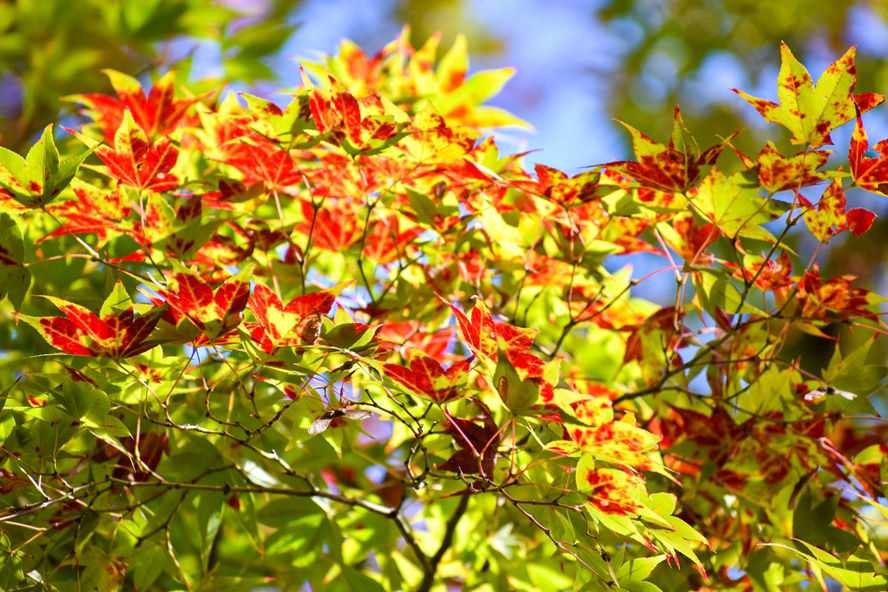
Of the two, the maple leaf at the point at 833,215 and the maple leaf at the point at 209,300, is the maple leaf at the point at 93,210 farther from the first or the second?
the maple leaf at the point at 833,215

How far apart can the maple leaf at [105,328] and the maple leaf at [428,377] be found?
0.53 feet

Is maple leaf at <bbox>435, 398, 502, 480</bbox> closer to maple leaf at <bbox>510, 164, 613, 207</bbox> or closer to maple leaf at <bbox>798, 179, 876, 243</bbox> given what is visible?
maple leaf at <bbox>510, 164, 613, 207</bbox>

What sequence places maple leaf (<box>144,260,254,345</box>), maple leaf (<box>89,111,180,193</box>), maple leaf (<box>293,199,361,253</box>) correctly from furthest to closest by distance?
maple leaf (<box>293,199,361,253</box>) < maple leaf (<box>89,111,180,193</box>) < maple leaf (<box>144,260,254,345</box>)

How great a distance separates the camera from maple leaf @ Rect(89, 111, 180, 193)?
54cm

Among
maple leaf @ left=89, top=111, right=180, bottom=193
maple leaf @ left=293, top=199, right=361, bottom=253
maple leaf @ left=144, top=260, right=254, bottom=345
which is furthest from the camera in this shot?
maple leaf @ left=293, top=199, right=361, bottom=253

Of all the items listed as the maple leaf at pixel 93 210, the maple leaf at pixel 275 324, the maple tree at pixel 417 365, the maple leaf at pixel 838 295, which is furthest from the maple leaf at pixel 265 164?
the maple leaf at pixel 838 295

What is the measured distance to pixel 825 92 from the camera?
49 centimetres

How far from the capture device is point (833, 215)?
55cm

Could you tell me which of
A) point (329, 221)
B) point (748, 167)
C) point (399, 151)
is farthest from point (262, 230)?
point (748, 167)

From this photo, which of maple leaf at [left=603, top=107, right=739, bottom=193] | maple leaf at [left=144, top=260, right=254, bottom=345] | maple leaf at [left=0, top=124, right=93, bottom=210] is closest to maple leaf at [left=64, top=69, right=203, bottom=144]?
maple leaf at [left=0, top=124, right=93, bottom=210]

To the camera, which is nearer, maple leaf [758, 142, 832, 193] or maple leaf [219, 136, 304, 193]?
maple leaf [758, 142, 832, 193]

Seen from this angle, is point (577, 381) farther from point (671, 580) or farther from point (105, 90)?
point (105, 90)

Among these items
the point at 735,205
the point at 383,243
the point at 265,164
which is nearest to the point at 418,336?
the point at 383,243

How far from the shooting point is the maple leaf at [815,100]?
19.2 inches
